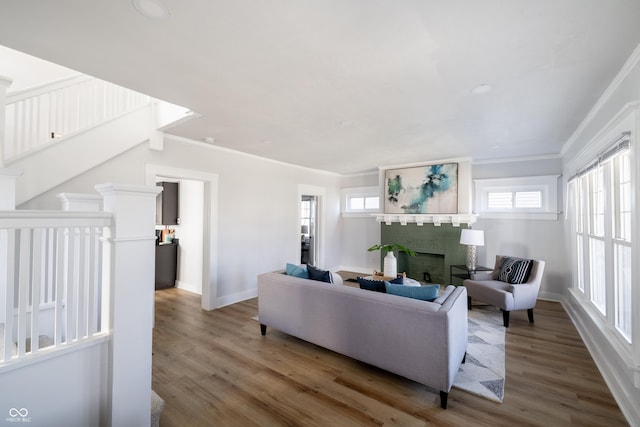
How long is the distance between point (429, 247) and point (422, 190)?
3.81ft

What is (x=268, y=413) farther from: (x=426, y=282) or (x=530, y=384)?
(x=426, y=282)

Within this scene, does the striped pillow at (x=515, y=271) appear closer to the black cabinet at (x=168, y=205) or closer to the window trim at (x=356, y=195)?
the window trim at (x=356, y=195)

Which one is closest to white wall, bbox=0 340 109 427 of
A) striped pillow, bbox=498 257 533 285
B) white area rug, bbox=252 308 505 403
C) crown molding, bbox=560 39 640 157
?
white area rug, bbox=252 308 505 403

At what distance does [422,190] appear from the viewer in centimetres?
557

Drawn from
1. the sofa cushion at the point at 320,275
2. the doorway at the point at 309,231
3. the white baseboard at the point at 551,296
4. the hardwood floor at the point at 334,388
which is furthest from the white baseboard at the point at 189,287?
the white baseboard at the point at 551,296

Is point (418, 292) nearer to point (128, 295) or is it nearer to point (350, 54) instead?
point (350, 54)

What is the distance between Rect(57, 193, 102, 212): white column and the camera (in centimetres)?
231

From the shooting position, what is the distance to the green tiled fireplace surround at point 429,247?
523 cm

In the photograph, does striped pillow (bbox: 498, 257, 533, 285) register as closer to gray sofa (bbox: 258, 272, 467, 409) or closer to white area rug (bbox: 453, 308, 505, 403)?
white area rug (bbox: 453, 308, 505, 403)

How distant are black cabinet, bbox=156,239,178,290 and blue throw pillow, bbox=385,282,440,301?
457 cm

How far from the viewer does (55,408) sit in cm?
126

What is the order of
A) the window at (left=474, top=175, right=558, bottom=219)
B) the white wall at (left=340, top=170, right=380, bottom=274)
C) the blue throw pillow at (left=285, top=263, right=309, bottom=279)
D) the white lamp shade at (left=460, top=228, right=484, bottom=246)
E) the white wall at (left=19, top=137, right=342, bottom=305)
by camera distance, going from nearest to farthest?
the blue throw pillow at (left=285, top=263, right=309, bottom=279)
the white wall at (left=19, top=137, right=342, bottom=305)
the white lamp shade at (left=460, top=228, right=484, bottom=246)
the window at (left=474, top=175, right=558, bottom=219)
the white wall at (left=340, top=170, right=380, bottom=274)

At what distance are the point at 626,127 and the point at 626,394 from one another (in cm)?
196

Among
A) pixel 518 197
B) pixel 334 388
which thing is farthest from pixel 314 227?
pixel 334 388
